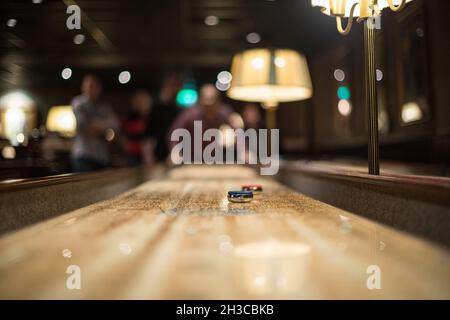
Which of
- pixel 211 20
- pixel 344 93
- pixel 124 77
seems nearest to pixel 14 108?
pixel 124 77

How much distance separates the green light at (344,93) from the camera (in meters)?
6.81

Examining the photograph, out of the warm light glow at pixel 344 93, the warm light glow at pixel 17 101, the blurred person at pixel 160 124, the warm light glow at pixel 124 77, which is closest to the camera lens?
the blurred person at pixel 160 124

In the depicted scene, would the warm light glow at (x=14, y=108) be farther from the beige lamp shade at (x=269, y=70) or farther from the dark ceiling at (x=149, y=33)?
the beige lamp shade at (x=269, y=70)

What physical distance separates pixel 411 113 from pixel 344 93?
279cm

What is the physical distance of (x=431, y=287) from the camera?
80 centimetres

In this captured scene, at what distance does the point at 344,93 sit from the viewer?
713cm

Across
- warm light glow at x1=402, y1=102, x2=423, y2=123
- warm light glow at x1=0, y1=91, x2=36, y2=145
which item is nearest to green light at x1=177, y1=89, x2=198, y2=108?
warm light glow at x1=0, y1=91, x2=36, y2=145

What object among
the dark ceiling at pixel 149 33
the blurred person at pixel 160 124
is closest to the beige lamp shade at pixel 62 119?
the dark ceiling at pixel 149 33

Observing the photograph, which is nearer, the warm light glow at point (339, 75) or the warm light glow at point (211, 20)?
the warm light glow at point (339, 75)

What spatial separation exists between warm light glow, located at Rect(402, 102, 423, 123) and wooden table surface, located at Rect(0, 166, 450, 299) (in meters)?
3.10

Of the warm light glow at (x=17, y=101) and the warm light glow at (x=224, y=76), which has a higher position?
the warm light glow at (x=224, y=76)

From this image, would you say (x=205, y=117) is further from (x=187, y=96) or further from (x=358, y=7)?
(x=187, y=96)

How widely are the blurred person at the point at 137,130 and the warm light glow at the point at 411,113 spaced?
3.43 metres

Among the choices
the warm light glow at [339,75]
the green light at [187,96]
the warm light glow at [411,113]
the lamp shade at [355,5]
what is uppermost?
the green light at [187,96]
